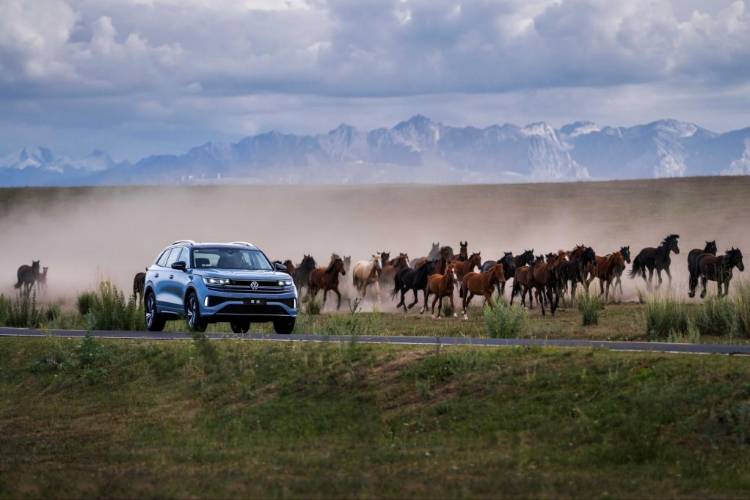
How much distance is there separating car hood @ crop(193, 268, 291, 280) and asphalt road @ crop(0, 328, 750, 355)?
1310mm

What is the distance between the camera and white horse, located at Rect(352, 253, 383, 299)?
173 ft

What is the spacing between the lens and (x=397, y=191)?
442 feet

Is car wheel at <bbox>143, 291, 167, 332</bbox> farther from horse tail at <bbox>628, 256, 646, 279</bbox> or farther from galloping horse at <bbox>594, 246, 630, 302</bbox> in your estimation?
horse tail at <bbox>628, 256, 646, 279</bbox>

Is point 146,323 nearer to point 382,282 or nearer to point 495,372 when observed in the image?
point 495,372

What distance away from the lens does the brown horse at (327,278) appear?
1873 inches

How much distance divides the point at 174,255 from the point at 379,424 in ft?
44.0

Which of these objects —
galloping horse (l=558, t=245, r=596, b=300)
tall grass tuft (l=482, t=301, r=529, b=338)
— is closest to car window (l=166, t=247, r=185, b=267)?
tall grass tuft (l=482, t=301, r=529, b=338)

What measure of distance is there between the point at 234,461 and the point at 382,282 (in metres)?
35.3

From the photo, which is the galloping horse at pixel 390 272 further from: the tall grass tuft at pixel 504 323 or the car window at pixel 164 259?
the tall grass tuft at pixel 504 323

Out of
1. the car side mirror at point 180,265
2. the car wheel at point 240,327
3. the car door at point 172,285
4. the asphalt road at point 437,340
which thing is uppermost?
the car side mirror at point 180,265

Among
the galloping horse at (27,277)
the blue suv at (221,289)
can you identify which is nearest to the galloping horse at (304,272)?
the galloping horse at (27,277)

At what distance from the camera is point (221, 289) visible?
97.8 feet

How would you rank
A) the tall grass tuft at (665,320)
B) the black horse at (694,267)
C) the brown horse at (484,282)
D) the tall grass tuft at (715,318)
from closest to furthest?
the tall grass tuft at (715,318)
the tall grass tuft at (665,320)
the brown horse at (484,282)
the black horse at (694,267)

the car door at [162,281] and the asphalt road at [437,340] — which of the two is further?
the car door at [162,281]
